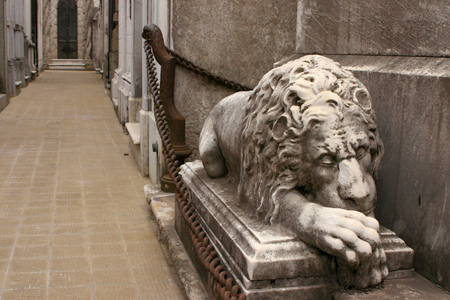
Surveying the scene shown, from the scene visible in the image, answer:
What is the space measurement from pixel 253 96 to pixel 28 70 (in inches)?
753

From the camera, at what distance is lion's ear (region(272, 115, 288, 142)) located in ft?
8.57

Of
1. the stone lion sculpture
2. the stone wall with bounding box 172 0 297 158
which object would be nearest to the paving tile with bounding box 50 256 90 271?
the stone lion sculpture

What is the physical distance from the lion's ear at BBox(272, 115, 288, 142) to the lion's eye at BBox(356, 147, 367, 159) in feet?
1.12

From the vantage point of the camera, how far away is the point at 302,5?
4.05 meters

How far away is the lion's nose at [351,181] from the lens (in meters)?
2.47

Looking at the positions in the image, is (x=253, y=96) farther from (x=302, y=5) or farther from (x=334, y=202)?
(x=302, y=5)

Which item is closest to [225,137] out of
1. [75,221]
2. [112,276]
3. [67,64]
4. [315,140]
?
[315,140]

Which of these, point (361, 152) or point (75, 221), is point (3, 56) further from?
point (361, 152)

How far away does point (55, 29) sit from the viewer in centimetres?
3509

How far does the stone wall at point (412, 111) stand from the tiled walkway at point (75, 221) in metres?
1.60

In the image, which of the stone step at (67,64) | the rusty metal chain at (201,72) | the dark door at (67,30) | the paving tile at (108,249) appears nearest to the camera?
the paving tile at (108,249)

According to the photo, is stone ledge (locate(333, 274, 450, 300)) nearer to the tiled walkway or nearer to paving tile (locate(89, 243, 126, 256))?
the tiled walkway

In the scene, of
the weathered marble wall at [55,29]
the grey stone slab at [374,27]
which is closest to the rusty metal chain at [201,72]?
the grey stone slab at [374,27]

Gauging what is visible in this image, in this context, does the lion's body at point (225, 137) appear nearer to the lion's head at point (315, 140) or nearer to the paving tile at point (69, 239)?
the lion's head at point (315, 140)
